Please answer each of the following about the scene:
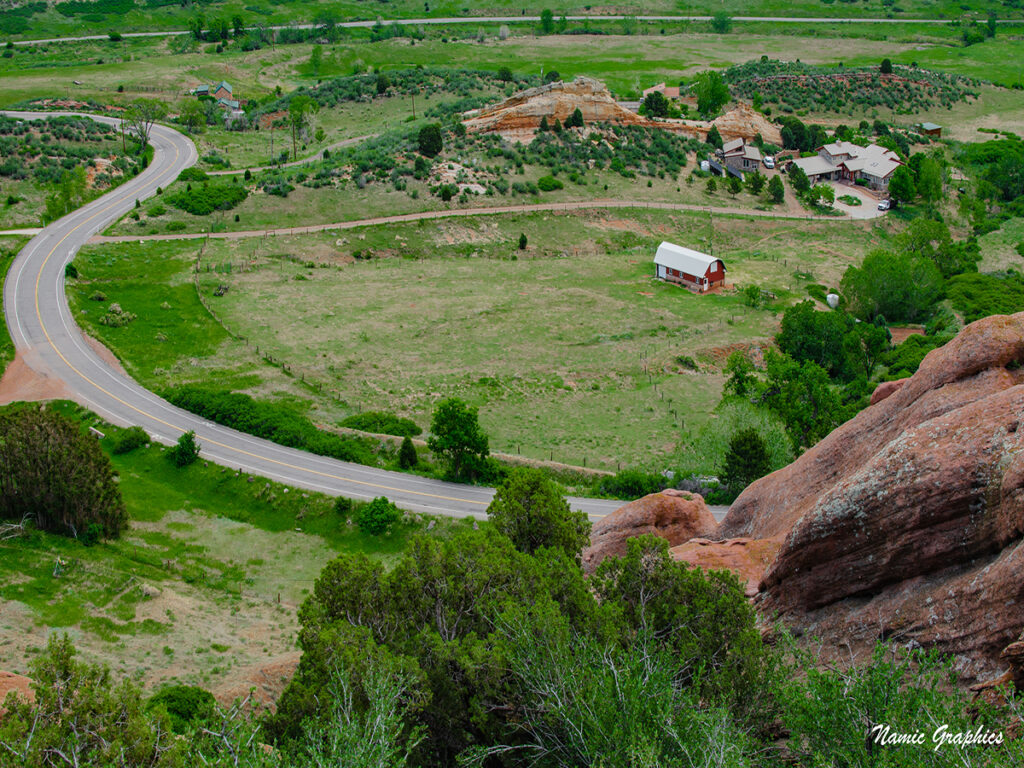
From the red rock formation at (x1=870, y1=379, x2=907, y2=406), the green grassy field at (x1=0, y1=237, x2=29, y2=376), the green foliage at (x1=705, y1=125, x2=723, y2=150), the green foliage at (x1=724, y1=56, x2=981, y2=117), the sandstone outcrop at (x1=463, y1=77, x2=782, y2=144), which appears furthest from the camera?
the green foliage at (x1=724, y1=56, x2=981, y2=117)

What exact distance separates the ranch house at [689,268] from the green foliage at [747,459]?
139ft

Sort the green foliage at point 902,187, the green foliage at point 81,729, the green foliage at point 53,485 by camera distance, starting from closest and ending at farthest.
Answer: the green foliage at point 81,729
the green foliage at point 53,485
the green foliage at point 902,187

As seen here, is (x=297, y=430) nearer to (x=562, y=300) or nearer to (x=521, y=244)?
(x=562, y=300)

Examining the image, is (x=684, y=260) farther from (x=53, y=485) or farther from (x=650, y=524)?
(x=53, y=485)

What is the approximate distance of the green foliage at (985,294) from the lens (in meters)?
88.8

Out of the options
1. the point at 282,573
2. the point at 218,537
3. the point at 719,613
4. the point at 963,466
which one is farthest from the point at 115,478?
the point at 963,466

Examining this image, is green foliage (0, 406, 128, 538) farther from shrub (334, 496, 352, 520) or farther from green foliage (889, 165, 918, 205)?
green foliage (889, 165, 918, 205)

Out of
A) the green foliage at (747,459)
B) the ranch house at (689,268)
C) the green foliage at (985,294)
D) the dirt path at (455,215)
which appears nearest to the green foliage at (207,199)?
the dirt path at (455,215)

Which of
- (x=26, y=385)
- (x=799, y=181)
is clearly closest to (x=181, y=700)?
(x=26, y=385)

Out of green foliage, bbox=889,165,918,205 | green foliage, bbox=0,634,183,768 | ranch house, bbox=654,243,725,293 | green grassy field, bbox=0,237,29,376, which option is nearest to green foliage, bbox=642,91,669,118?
green foliage, bbox=889,165,918,205

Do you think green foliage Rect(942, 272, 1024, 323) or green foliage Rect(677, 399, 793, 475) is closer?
green foliage Rect(677, 399, 793, 475)

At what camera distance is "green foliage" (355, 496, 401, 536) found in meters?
51.7

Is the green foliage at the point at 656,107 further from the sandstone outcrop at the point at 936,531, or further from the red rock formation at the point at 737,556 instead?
the sandstone outcrop at the point at 936,531

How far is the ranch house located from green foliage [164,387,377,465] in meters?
47.3
